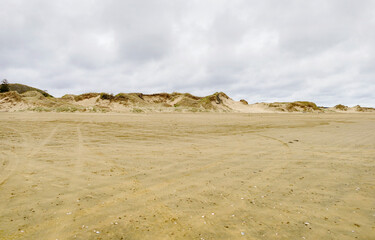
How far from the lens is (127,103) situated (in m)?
28.7

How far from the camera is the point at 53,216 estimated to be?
92.3 inches

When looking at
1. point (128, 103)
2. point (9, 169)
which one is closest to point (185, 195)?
point (9, 169)

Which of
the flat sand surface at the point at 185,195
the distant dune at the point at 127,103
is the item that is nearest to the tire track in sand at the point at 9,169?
the flat sand surface at the point at 185,195

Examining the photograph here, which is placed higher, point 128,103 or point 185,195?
point 128,103

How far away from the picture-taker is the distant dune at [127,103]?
75.7 feet

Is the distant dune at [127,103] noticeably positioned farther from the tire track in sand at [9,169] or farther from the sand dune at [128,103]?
the tire track in sand at [9,169]

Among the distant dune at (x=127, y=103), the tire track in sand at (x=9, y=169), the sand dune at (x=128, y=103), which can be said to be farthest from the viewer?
the distant dune at (x=127, y=103)

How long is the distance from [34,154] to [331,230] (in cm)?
654

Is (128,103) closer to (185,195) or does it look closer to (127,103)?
(127,103)

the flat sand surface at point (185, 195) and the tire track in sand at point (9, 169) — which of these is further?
the tire track in sand at point (9, 169)

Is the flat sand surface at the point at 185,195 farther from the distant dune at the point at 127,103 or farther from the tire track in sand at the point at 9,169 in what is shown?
the distant dune at the point at 127,103

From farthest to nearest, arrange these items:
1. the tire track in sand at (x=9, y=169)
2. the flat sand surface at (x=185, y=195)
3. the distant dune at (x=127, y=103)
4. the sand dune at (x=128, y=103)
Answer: the distant dune at (x=127, y=103) < the sand dune at (x=128, y=103) < the tire track in sand at (x=9, y=169) < the flat sand surface at (x=185, y=195)

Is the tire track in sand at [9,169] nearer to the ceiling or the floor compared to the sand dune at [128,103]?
nearer to the floor

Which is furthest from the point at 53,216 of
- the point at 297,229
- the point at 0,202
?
the point at 297,229
